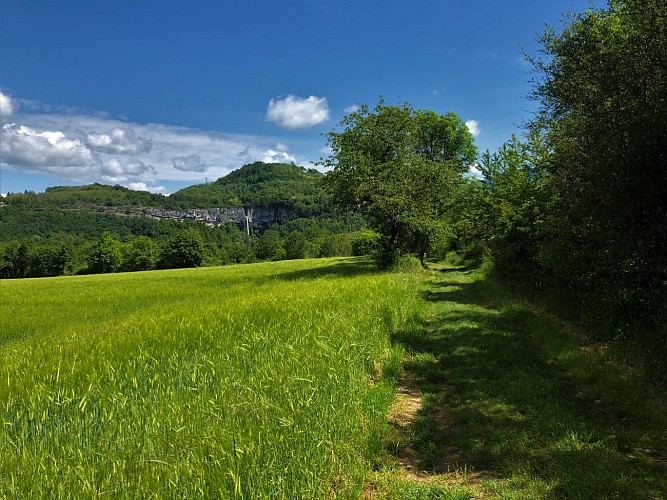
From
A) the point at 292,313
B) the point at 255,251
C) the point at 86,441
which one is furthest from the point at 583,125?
the point at 255,251

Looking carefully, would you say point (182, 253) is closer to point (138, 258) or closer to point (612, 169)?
point (138, 258)

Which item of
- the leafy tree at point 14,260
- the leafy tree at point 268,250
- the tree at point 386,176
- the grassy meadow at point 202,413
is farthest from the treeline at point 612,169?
the leafy tree at point 14,260

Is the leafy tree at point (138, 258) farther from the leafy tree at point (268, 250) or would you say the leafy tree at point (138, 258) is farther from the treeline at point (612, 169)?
the treeline at point (612, 169)

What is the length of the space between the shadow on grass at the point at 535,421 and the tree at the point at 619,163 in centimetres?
194

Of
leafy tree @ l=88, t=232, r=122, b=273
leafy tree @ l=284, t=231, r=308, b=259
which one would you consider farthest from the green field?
leafy tree @ l=284, t=231, r=308, b=259

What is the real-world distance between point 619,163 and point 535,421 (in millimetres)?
4628

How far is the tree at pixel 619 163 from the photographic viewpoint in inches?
232

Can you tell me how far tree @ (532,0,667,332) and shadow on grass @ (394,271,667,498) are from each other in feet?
6.35

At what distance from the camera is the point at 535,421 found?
491 centimetres

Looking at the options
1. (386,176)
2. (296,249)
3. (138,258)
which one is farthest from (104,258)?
(386,176)

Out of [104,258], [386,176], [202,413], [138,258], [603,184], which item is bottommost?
[104,258]

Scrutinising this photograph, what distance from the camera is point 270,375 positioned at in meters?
4.85

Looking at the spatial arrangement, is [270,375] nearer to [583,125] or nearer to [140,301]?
[583,125]

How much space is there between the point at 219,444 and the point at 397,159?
22.9m
